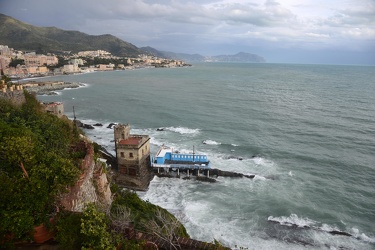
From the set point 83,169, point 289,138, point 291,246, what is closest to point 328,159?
point 289,138

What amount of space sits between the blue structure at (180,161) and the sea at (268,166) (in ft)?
6.36

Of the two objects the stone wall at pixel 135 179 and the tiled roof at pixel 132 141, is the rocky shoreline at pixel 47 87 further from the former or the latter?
the stone wall at pixel 135 179

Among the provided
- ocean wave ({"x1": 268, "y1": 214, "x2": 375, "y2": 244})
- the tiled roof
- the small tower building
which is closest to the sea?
ocean wave ({"x1": 268, "y1": 214, "x2": 375, "y2": 244})

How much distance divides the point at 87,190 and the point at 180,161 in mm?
23406

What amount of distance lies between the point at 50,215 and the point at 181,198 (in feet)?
71.8

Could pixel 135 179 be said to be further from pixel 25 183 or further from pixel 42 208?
pixel 42 208

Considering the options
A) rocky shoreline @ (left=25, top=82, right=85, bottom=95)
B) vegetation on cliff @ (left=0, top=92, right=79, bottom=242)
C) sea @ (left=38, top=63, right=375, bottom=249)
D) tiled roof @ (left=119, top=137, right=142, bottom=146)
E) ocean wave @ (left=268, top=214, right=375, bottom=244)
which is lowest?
ocean wave @ (left=268, top=214, right=375, bottom=244)

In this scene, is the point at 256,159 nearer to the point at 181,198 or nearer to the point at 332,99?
the point at 181,198

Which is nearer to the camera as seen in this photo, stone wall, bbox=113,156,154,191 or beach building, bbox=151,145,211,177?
stone wall, bbox=113,156,154,191

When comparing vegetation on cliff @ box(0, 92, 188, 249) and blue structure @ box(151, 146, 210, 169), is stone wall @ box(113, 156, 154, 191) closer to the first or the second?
blue structure @ box(151, 146, 210, 169)

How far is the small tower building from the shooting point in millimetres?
34656

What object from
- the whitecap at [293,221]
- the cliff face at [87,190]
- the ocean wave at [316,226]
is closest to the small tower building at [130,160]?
the cliff face at [87,190]

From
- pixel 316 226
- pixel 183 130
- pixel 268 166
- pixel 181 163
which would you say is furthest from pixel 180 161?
pixel 183 130

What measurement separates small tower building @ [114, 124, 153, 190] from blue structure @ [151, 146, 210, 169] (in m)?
2.59
